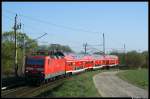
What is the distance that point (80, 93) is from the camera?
26.1 meters

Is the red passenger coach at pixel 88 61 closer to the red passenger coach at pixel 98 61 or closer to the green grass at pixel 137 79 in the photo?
the red passenger coach at pixel 98 61

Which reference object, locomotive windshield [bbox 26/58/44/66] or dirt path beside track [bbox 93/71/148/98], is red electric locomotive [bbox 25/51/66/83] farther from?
dirt path beside track [bbox 93/71/148/98]

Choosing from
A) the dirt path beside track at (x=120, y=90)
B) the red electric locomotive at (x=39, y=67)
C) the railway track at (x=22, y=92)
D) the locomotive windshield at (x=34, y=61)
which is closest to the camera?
the dirt path beside track at (x=120, y=90)

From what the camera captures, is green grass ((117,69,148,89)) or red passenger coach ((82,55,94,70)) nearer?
green grass ((117,69,148,89))

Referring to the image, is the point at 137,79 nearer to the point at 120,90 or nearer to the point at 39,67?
the point at 39,67

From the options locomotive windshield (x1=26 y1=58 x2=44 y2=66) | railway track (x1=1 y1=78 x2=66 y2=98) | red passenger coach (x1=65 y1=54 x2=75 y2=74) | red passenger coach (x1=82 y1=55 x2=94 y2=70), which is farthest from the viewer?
red passenger coach (x1=82 y1=55 x2=94 y2=70)

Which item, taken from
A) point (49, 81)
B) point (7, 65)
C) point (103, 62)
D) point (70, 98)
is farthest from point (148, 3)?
point (103, 62)

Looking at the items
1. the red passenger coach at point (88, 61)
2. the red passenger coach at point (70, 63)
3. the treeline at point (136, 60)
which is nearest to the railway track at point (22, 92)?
the red passenger coach at point (70, 63)

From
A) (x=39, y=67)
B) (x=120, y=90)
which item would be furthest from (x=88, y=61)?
(x=120, y=90)

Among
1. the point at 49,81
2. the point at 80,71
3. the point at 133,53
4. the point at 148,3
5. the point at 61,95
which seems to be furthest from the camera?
the point at 133,53

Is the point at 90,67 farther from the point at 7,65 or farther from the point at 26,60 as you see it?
the point at 26,60

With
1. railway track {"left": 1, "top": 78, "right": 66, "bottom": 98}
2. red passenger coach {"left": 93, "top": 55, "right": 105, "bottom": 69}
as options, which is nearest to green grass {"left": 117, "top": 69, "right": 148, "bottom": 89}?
railway track {"left": 1, "top": 78, "right": 66, "bottom": 98}

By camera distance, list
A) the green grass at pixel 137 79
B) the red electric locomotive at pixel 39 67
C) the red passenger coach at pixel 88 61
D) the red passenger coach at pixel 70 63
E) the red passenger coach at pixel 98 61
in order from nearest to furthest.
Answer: the green grass at pixel 137 79
the red electric locomotive at pixel 39 67
the red passenger coach at pixel 70 63
the red passenger coach at pixel 88 61
the red passenger coach at pixel 98 61

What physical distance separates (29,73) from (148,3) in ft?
72.6
